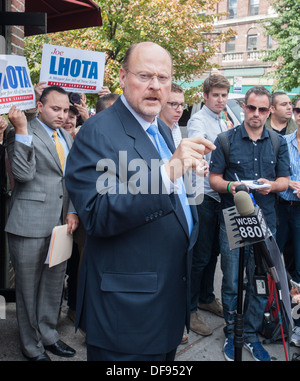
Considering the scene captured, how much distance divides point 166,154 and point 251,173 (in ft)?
5.25

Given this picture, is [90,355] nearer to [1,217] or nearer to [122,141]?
[122,141]

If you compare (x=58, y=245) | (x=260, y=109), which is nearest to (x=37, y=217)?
(x=58, y=245)

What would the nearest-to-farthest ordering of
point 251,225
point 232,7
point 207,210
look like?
point 251,225 → point 207,210 → point 232,7

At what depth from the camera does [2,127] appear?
3.05m

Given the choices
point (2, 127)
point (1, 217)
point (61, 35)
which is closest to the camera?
point (2, 127)

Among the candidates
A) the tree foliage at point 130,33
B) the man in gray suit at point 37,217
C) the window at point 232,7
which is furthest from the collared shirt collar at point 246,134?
the window at point 232,7

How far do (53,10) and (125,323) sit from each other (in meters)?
4.49

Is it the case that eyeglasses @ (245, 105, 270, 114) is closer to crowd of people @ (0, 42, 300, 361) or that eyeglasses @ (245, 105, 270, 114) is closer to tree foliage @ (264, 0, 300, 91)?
crowd of people @ (0, 42, 300, 361)

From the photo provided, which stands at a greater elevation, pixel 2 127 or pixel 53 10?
pixel 53 10

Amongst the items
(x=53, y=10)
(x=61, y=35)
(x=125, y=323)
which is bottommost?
(x=125, y=323)

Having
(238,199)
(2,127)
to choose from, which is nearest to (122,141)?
(238,199)

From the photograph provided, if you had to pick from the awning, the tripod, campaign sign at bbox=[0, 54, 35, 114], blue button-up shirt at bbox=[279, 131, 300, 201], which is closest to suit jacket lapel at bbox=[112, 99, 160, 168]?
the tripod

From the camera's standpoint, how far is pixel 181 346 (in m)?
3.54

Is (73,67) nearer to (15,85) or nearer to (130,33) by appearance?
(15,85)
